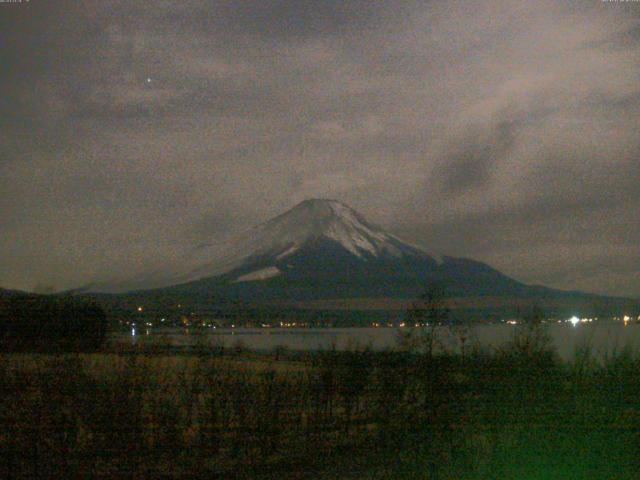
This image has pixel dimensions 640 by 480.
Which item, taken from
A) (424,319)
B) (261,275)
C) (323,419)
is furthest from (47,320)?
(261,275)

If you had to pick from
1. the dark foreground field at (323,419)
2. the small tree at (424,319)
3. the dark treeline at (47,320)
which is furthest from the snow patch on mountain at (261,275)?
the dark foreground field at (323,419)

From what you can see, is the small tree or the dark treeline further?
the dark treeline

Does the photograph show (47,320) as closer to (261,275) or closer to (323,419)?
(323,419)

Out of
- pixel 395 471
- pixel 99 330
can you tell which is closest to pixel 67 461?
pixel 395 471

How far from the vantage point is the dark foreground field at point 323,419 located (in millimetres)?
9414

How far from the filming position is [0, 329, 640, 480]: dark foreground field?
9.41 m

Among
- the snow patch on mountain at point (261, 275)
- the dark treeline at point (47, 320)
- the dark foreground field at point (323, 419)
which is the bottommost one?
the dark foreground field at point (323, 419)

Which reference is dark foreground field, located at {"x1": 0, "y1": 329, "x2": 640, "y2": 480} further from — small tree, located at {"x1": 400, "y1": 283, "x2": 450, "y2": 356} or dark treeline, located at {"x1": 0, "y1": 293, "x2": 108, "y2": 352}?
dark treeline, located at {"x1": 0, "y1": 293, "x2": 108, "y2": 352}

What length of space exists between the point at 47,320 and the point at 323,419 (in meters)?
14.4

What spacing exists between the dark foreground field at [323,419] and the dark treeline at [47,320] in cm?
927

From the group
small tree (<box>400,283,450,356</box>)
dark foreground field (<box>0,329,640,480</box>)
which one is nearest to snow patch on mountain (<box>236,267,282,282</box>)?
small tree (<box>400,283,450,356</box>)

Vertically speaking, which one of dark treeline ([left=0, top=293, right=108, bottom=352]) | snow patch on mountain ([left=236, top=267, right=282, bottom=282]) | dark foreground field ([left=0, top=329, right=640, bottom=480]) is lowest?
dark foreground field ([left=0, top=329, right=640, bottom=480])

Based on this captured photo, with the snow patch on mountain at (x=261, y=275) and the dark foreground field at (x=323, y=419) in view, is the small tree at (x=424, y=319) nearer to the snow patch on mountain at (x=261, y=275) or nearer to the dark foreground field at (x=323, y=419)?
the dark foreground field at (x=323, y=419)

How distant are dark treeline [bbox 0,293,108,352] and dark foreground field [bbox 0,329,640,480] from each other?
9272 mm
